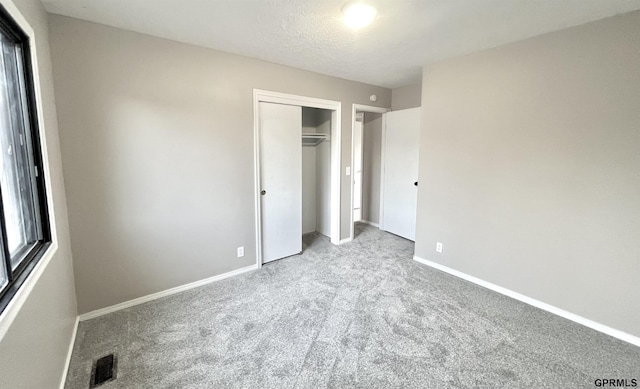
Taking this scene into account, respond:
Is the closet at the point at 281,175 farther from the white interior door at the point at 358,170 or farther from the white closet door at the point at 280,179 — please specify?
the white interior door at the point at 358,170

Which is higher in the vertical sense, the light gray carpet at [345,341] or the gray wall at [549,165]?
the gray wall at [549,165]

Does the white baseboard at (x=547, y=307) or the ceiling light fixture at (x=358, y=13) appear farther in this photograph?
the white baseboard at (x=547, y=307)

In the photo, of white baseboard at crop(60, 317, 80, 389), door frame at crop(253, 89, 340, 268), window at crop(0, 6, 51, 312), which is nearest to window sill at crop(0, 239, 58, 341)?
window at crop(0, 6, 51, 312)

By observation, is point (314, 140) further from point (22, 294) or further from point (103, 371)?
point (22, 294)

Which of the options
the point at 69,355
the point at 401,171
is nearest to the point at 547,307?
the point at 401,171

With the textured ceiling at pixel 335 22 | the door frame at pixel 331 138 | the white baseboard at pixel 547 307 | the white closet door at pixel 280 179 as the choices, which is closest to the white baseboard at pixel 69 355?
the door frame at pixel 331 138

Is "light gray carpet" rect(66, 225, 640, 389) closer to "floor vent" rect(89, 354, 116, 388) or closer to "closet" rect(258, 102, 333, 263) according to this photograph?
"floor vent" rect(89, 354, 116, 388)

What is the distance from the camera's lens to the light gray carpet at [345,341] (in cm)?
175

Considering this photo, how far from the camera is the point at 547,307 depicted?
251 centimetres

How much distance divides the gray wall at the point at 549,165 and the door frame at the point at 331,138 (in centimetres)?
→ 124

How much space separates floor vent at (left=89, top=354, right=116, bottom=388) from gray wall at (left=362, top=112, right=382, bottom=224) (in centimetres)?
411

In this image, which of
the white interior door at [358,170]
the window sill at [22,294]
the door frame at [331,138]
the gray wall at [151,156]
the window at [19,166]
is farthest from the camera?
the white interior door at [358,170]

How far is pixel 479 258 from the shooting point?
2961mm

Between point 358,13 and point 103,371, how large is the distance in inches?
117
